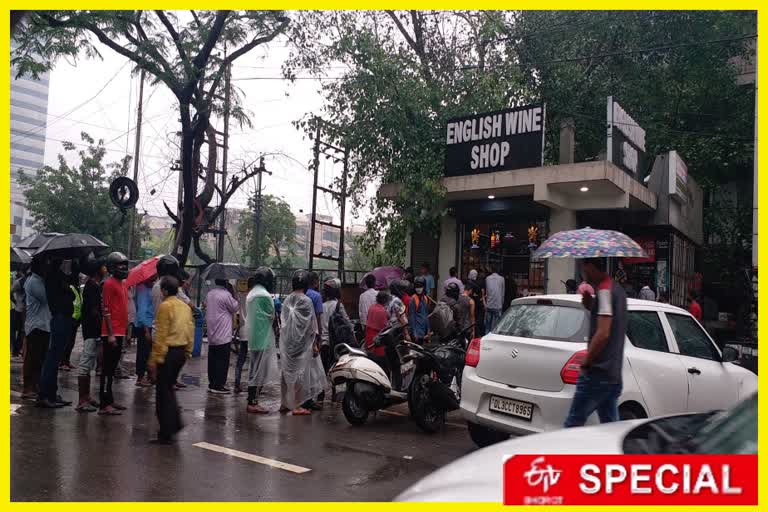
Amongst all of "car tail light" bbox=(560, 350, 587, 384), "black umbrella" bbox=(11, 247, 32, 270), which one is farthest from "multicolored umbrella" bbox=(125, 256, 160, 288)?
"car tail light" bbox=(560, 350, 587, 384)

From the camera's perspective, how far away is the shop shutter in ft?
57.9

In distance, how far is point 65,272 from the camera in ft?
26.0

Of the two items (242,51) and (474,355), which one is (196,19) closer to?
(242,51)

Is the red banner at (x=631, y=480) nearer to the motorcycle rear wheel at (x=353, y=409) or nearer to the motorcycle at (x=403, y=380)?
the motorcycle at (x=403, y=380)

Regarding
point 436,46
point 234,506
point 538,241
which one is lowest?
point 234,506

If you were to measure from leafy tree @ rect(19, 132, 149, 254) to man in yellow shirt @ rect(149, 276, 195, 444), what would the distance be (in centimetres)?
2903

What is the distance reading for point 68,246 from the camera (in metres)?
8.03

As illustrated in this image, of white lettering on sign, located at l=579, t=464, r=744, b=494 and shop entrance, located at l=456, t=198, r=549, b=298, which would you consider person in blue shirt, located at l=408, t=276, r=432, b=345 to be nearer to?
shop entrance, located at l=456, t=198, r=549, b=298

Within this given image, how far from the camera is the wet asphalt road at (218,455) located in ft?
15.8

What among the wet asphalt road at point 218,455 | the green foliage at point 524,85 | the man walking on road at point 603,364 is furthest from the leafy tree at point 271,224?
the man walking on road at point 603,364

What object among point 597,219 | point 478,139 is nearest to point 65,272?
point 478,139

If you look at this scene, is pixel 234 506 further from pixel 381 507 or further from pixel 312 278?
pixel 312 278

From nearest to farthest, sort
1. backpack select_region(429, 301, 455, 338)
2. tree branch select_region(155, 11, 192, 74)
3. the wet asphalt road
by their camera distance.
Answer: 1. the wet asphalt road
2. backpack select_region(429, 301, 455, 338)
3. tree branch select_region(155, 11, 192, 74)

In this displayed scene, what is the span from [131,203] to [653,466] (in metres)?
14.1
